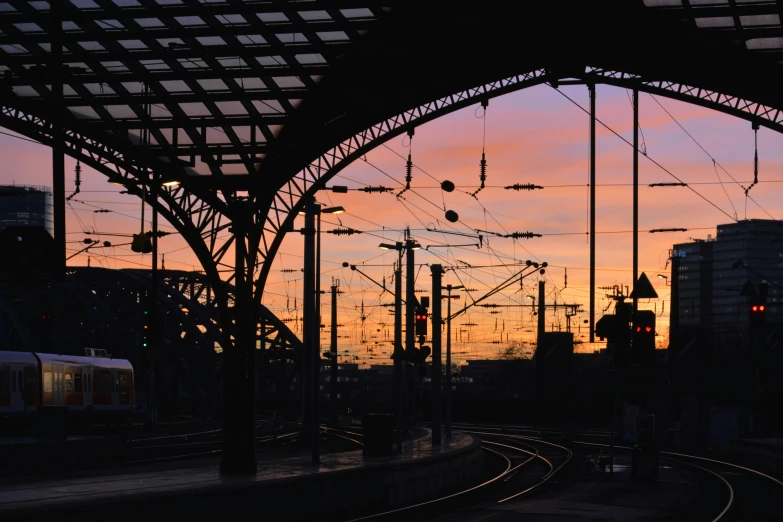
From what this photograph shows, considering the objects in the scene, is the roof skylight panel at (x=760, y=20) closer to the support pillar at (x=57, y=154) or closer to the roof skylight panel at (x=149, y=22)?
the roof skylight panel at (x=149, y=22)

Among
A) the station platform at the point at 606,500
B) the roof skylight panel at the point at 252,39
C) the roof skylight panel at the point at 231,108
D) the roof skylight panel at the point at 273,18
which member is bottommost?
the station platform at the point at 606,500

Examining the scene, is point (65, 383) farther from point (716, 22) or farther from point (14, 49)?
point (716, 22)

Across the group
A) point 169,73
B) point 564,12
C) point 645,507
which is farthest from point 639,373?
point 169,73

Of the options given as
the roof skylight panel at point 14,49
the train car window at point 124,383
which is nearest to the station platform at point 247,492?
the roof skylight panel at point 14,49

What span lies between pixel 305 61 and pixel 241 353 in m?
7.25

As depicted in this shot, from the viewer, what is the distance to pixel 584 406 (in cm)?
9450

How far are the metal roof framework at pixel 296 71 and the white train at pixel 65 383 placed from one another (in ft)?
73.0

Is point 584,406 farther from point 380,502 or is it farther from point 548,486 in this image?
point 380,502

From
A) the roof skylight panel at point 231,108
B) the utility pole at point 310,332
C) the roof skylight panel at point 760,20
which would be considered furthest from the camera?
the roof skylight panel at point 231,108

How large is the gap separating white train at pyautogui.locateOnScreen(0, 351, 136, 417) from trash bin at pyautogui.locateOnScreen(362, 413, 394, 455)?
76.2 ft

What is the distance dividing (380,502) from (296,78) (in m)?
10.5

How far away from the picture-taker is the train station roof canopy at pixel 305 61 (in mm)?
25281

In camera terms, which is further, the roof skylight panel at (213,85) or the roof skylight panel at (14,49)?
the roof skylight panel at (213,85)

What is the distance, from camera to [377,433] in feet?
105
